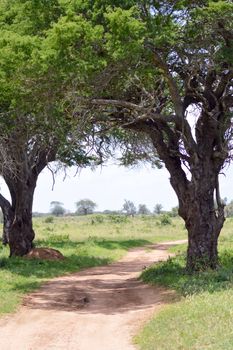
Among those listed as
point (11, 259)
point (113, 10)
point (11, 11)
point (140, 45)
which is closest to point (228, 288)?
point (140, 45)

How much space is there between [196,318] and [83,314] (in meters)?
3.30

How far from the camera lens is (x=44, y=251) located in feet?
75.9

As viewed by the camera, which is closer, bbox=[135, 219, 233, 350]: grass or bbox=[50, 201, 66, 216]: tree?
bbox=[135, 219, 233, 350]: grass

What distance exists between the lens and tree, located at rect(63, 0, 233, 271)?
12.4 meters

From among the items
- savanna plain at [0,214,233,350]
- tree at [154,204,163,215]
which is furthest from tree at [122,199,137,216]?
savanna plain at [0,214,233,350]

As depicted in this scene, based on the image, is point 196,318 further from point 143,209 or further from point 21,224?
point 143,209

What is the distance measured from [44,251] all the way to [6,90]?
10.8m

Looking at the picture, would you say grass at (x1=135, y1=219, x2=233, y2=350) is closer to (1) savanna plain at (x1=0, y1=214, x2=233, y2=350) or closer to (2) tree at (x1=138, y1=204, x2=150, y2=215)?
(1) savanna plain at (x1=0, y1=214, x2=233, y2=350)

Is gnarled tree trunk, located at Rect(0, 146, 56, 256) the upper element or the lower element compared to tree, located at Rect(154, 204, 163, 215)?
lower

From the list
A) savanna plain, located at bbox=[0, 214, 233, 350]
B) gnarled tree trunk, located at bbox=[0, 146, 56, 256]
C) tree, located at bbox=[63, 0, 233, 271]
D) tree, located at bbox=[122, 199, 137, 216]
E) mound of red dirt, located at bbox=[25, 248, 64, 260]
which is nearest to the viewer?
savanna plain, located at bbox=[0, 214, 233, 350]

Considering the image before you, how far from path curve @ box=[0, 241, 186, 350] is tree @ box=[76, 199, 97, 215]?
133 meters

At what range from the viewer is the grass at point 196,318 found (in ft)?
27.2

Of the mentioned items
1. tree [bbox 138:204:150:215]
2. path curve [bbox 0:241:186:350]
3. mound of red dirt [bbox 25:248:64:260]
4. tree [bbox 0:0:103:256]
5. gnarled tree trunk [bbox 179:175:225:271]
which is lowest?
path curve [bbox 0:241:186:350]

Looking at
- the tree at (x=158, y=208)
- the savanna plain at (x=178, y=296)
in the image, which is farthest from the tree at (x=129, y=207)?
the savanna plain at (x=178, y=296)
